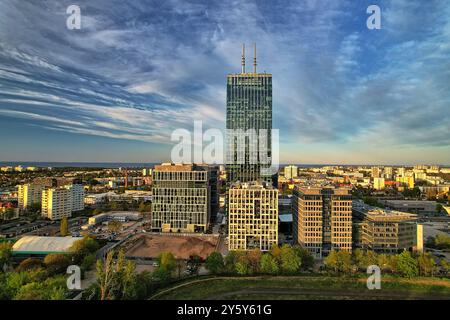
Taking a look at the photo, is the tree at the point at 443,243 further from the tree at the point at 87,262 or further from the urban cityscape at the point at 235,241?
the tree at the point at 87,262

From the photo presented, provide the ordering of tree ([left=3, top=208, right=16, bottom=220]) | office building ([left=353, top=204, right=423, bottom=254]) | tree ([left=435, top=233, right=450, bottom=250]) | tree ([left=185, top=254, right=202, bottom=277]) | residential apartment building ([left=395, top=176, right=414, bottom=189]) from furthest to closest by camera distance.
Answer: residential apartment building ([left=395, top=176, right=414, bottom=189]), tree ([left=3, top=208, right=16, bottom=220]), tree ([left=435, top=233, right=450, bottom=250]), office building ([left=353, top=204, right=423, bottom=254]), tree ([left=185, top=254, right=202, bottom=277])

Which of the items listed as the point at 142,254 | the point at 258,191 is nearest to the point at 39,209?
the point at 142,254

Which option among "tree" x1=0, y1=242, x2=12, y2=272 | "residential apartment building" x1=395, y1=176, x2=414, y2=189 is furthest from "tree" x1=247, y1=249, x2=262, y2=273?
"residential apartment building" x1=395, y1=176, x2=414, y2=189

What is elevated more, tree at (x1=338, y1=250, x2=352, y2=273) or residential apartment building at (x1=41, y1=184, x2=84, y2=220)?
residential apartment building at (x1=41, y1=184, x2=84, y2=220)

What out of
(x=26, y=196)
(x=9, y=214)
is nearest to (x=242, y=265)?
(x=9, y=214)

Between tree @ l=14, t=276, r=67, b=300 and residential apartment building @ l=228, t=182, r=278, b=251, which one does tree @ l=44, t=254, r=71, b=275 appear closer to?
tree @ l=14, t=276, r=67, b=300

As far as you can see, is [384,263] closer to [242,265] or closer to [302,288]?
[302,288]
